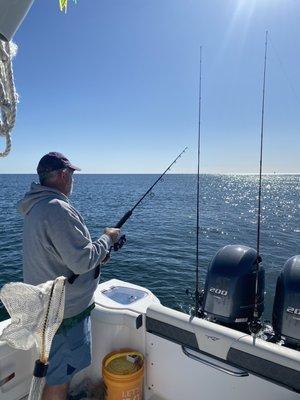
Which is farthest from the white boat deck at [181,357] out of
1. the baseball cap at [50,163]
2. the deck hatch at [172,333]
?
the baseball cap at [50,163]

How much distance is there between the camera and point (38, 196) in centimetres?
235

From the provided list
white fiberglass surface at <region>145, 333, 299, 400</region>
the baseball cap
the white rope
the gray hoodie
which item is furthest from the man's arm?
white fiberglass surface at <region>145, 333, 299, 400</region>

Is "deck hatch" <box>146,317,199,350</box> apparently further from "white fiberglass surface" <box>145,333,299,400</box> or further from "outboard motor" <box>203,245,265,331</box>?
"outboard motor" <box>203,245,265,331</box>

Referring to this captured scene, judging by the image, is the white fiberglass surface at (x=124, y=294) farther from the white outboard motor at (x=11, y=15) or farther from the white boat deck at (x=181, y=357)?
the white outboard motor at (x=11, y=15)

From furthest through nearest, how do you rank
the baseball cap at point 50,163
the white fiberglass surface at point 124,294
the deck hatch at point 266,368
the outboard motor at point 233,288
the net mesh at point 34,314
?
the outboard motor at point 233,288
the white fiberglass surface at point 124,294
the baseball cap at point 50,163
the deck hatch at point 266,368
the net mesh at point 34,314

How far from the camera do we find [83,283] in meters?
2.48

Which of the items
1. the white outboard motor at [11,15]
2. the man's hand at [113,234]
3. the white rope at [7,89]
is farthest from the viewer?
the man's hand at [113,234]

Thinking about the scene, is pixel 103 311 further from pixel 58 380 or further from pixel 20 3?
pixel 20 3

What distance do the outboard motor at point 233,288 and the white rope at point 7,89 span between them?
2.49m

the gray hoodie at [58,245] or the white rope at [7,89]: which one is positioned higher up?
the white rope at [7,89]

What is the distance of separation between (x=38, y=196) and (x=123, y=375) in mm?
1566

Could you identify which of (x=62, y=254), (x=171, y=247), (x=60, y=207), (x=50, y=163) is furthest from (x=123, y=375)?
(x=171, y=247)

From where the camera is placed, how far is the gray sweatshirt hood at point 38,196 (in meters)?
2.33

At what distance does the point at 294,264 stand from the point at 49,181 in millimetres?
2278
